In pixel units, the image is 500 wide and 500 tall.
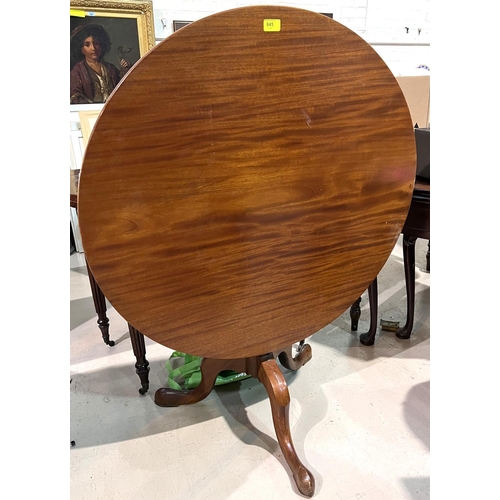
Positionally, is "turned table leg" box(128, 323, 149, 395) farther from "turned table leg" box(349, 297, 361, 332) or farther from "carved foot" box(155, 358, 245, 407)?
"turned table leg" box(349, 297, 361, 332)

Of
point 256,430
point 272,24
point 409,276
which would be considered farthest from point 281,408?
point 272,24

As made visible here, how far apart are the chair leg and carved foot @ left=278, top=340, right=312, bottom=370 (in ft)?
0.99

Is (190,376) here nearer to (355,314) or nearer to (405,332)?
(355,314)

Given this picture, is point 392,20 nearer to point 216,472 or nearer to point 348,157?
point 348,157

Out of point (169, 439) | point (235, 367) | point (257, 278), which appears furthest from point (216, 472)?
point (257, 278)

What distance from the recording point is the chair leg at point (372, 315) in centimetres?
174

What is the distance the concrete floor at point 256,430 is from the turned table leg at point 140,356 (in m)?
0.06

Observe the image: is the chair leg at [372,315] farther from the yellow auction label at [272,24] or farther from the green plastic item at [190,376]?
the yellow auction label at [272,24]

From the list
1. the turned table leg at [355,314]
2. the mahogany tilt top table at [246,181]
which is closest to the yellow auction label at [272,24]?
the mahogany tilt top table at [246,181]

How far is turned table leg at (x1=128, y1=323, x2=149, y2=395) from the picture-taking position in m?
1.44

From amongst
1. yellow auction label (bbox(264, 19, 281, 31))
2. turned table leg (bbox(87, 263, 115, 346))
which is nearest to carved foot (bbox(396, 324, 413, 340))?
turned table leg (bbox(87, 263, 115, 346))

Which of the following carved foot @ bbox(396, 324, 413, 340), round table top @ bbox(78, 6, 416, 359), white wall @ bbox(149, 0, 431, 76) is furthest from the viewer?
white wall @ bbox(149, 0, 431, 76)

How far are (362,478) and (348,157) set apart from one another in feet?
2.82

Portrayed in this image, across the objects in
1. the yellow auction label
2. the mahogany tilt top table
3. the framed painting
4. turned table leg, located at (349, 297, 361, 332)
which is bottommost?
turned table leg, located at (349, 297, 361, 332)
